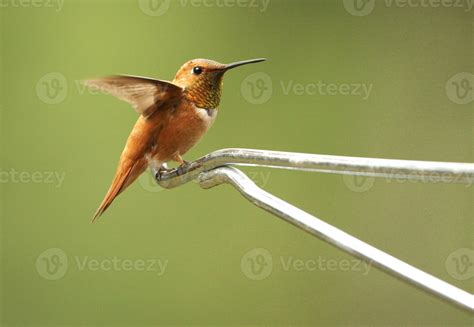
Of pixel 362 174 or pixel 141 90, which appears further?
pixel 141 90

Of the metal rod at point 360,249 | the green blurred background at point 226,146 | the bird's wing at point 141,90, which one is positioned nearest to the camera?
the metal rod at point 360,249

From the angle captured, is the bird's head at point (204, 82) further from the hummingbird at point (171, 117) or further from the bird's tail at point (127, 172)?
the bird's tail at point (127, 172)

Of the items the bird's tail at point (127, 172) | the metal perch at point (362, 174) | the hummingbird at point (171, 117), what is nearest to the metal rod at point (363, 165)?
the metal perch at point (362, 174)

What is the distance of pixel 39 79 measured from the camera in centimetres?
243

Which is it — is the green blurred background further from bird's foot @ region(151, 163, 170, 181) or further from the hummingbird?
bird's foot @ region(151, 163, 170, 181)

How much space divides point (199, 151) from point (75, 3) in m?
0.69

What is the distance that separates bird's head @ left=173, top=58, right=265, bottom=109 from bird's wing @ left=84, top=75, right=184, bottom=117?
2 centimetres

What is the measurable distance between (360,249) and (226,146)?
1984 mm

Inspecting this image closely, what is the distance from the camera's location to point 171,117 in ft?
3.74

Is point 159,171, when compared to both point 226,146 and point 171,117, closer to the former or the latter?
point 171,117

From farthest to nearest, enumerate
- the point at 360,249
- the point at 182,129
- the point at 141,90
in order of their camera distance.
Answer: the point at 182,129 < the point at 141,90 < the point at 360,249

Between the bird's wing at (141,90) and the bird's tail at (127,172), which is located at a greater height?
the bird's wing at (141,90)

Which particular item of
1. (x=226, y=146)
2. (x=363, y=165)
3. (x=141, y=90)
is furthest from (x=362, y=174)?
(x=226, y=146)

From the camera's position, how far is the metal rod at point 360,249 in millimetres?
457
